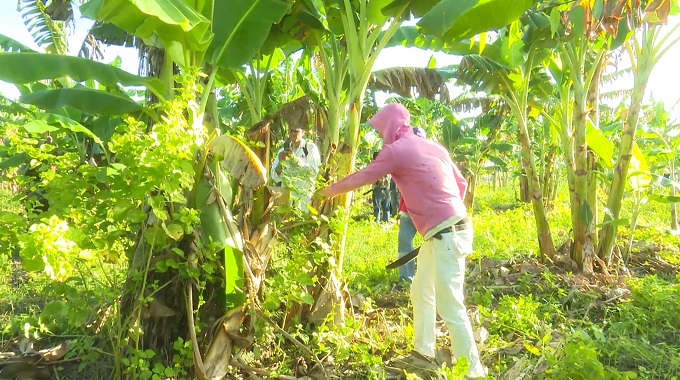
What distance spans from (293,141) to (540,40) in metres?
2.64

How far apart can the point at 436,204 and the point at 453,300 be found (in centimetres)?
58

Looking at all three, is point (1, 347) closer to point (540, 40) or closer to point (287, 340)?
point (287, 340)

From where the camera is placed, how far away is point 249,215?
304 cm

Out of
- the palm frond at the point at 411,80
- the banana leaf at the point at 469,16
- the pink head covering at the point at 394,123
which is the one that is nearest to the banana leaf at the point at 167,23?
the pink head covering at the point at 394,123

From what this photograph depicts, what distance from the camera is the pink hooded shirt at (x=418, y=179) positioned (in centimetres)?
306

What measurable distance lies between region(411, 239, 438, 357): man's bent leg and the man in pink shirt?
→ 0.30 feet

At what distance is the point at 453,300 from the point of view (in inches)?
118

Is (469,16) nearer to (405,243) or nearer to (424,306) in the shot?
(424,306)

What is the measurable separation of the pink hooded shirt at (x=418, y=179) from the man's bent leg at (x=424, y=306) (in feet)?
1.05

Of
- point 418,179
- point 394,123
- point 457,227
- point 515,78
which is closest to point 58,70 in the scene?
point 394,123

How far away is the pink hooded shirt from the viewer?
306cm

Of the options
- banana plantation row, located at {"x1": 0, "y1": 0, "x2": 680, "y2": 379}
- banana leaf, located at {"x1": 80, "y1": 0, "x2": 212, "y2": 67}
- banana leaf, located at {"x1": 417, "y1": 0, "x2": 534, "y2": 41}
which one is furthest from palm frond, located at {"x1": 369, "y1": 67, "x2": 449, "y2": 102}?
banana leaf, located at {"x1": 80, "y1": 0, "x2": 212, "y2": 67}

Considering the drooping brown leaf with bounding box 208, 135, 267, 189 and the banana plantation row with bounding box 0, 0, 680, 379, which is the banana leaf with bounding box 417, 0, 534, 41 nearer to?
the banana plantation row with bounding box 0, 0, 680, 379

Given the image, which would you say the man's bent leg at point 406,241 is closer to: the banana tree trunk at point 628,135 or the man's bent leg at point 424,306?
the man's bent leg at point 424,306
